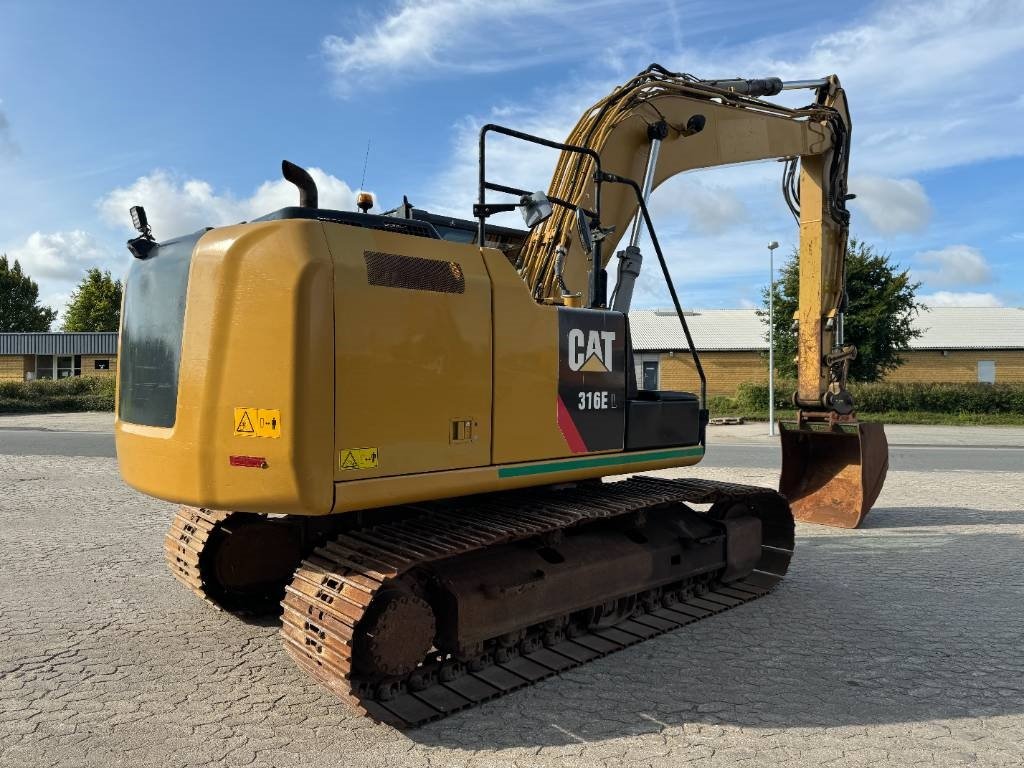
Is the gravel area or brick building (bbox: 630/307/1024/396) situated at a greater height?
brick building (bbox: 630/307/1024/396)

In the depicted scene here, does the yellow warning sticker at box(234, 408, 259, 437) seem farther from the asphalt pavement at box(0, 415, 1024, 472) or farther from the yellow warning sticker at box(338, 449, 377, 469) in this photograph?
the asphalt pavement at box(0, 415, 1024, 472)

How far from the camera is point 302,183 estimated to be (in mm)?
4215

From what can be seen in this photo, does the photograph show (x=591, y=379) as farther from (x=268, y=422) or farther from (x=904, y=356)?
(x=904, y=356)

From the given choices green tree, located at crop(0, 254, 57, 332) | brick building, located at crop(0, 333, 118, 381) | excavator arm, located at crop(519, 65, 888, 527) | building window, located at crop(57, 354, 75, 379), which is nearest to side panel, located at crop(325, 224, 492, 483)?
excavator arm, located at crop(519, 65, 888, 527)

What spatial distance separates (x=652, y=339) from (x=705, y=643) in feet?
121

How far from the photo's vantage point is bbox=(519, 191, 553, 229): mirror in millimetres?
4512

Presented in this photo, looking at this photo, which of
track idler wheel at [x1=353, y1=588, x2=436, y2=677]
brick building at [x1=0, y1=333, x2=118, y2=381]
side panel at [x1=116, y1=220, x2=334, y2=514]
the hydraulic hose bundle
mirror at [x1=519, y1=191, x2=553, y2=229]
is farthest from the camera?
brick building at [x1=0, y1=333, x2=118, y2=381]

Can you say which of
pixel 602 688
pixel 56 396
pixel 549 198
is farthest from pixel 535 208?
pixel 56 396

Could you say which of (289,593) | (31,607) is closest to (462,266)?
(289,593)

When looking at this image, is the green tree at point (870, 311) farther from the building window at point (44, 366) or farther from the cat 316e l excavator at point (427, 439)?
the building window at point (44, 366)

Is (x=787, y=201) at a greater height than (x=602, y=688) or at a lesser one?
greater

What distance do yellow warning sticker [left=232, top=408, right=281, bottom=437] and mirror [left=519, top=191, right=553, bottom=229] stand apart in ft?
6.19

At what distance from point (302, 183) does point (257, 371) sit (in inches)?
46.2

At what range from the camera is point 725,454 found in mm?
16688
